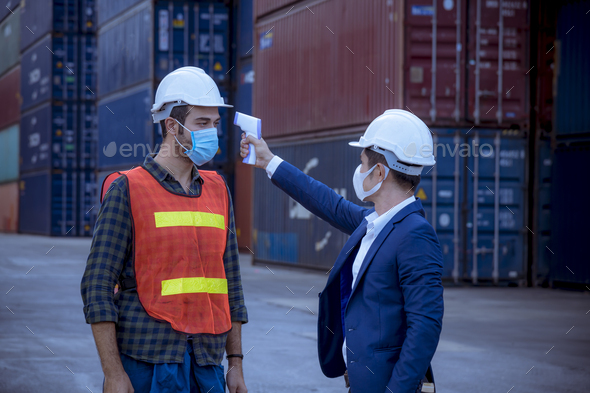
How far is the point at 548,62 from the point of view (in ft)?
49.4

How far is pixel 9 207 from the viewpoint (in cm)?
4381

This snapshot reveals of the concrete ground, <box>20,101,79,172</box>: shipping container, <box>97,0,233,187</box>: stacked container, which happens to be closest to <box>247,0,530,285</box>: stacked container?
the concrete ground

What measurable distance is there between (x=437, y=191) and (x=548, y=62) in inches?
136

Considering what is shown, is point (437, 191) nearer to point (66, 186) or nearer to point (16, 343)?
point (16, 343)

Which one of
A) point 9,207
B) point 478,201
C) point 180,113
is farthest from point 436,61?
point 9,207

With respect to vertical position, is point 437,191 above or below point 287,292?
above

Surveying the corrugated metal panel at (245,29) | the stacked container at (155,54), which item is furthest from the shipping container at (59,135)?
the corrugated metal panel at (245,29)

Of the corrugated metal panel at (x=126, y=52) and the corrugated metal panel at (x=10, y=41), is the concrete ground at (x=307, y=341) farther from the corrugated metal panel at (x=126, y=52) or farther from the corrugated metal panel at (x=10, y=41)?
the corrugated metal panel at (x=10, y=41)

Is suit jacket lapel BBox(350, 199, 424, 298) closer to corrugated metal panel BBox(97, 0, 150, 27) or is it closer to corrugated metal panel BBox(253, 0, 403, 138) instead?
corrugated metal panel BBox(253, 0, 403, 138)

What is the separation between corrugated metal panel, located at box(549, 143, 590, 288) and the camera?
48.0ft

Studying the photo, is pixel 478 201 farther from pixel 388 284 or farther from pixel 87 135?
pixel 87 135

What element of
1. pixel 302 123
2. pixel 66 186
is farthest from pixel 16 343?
pixel 66 186

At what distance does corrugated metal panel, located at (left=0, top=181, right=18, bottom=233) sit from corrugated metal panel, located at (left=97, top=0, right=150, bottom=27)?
15.3 metres

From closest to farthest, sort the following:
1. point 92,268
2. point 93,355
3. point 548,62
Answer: point 92,268
point 93,355
point 548,62
